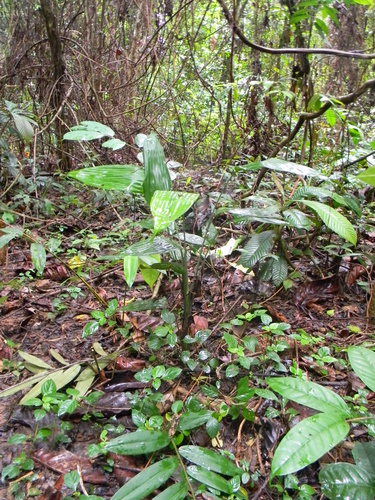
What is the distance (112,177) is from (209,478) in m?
0.85

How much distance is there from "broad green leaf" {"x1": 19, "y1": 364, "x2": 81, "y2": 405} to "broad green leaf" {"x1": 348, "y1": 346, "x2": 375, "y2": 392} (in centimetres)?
88

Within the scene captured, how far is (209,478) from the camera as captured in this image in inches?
35.1

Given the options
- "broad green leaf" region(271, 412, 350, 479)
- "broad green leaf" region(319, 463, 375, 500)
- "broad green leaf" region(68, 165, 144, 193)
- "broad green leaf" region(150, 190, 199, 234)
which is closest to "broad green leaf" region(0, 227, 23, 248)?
"broad green leaf" region(68, 165, 144, 193)

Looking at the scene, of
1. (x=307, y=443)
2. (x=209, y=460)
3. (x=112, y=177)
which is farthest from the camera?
(x=112, y=177)

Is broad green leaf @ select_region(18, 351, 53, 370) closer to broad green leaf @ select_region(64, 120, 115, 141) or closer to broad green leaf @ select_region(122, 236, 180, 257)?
broad green leaf @ select_region(122, 236, 180, 257)

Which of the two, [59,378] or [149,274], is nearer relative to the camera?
[59,378]

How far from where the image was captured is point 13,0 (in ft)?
11.0

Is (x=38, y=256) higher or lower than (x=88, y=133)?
lower

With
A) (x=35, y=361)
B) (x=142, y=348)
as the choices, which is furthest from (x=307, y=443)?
(x=35, y=361)

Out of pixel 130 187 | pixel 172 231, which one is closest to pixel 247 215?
pixel 172 231

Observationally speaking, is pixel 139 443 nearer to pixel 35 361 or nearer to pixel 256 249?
pixel 35 361

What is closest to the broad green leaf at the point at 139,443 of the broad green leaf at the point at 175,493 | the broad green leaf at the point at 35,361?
the broad green leaf at the point at 175,493

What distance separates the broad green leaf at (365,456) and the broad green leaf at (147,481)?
17.5 inches

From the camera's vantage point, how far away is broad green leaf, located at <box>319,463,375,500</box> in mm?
800
